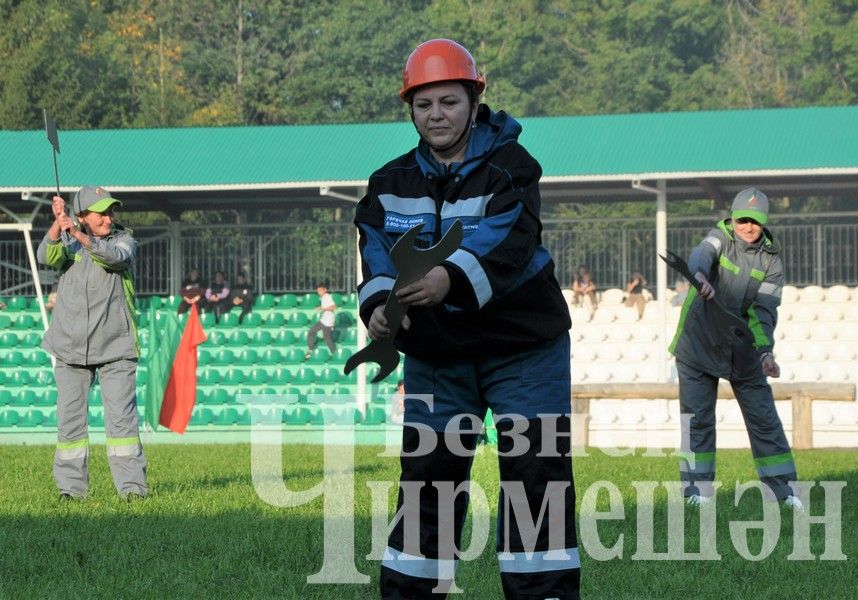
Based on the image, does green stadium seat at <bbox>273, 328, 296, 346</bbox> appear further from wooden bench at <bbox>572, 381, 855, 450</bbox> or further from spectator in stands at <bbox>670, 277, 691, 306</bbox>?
wooden bench at <bbox>572, 381, 855, 450</bbox>

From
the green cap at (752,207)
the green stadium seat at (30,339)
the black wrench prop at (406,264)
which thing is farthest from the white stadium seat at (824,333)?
the black wrench prop at (406,264)

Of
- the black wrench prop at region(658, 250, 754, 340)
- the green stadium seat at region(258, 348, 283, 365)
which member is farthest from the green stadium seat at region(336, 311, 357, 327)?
the black wrench prop at region(658, 250, 754, 340)

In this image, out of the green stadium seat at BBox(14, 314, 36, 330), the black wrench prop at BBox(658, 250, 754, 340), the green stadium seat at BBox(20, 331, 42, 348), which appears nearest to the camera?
the black wrench prop at BBox(658, 250, 754, 340)

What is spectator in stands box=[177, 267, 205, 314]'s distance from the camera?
957 inches

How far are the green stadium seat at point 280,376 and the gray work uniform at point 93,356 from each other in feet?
46.2

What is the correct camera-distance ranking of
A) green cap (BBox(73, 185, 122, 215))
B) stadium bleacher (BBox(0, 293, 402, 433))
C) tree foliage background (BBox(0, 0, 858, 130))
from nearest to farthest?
green cap (BBox(73, 185, 122, 215)), stadium bleacher (BBox(0, 293, 402, 433)), tree foliage background (BBox(0, 0, 858, 130))

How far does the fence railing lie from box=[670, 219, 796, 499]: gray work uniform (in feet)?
45.6

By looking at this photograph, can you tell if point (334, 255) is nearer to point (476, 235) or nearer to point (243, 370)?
point (243, 370)

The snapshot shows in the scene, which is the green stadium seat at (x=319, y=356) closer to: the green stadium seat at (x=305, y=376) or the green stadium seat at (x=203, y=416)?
the green stadium seat at (x=305, y=376)

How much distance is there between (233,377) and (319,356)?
1464 millimetres

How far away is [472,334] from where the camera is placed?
483cm

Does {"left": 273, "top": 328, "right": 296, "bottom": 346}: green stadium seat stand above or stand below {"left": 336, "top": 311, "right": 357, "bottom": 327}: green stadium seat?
below

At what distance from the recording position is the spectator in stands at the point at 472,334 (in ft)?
15.8

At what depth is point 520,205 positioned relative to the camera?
4789 mm
